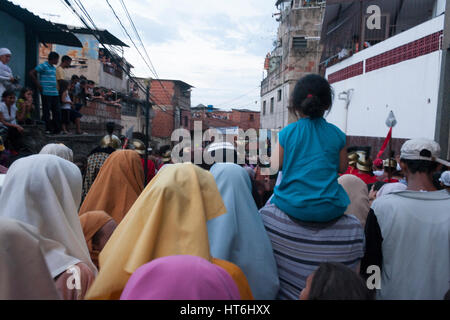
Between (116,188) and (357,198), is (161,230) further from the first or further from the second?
(357,198)

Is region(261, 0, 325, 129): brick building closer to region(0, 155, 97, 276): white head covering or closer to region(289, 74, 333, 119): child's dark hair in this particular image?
region(289, 74, 333, 119): child's dark hair

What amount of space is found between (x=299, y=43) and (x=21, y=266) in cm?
2290

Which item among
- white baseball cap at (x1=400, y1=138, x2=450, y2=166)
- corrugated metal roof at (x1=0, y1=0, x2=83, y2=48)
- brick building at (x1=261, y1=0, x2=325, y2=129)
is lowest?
white baseball cap at (x1=400, y1=138, x2=450, y2=166)

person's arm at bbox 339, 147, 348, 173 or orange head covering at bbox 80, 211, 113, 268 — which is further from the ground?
person's arm at bbox 339, 147, 348, 173

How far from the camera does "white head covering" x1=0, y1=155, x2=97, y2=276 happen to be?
1886mm

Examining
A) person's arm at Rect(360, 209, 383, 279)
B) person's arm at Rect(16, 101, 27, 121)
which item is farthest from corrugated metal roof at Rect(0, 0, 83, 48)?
person's arm at Rect(360, 209, 383, 279)

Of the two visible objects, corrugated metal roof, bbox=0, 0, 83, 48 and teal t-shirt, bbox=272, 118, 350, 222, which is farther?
corrugated metal roof, bbox=0, 0, 83, 48

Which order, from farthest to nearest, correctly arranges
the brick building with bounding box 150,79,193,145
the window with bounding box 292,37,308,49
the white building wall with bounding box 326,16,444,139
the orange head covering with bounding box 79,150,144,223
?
the brick building with bounding box 150,79,193,145 → the window with bounding box 292,37,308,49 → the white building wall with bounding box 326,16,444,139 → the orange head covering with bounding box 79,150,144,223

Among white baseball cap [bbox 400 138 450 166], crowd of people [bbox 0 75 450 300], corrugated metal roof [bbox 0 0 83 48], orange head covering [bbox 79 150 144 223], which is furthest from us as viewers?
corrugated metal roof [bbox 0 0 83 48]

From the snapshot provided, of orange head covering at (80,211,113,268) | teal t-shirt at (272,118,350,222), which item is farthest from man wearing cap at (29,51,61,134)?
teal t-shirt at (272,118,350,222)

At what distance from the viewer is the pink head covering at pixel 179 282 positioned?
1.13m

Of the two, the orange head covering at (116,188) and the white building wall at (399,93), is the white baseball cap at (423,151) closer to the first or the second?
the orange head covering at (116,188)

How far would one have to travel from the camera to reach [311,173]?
6.96ft

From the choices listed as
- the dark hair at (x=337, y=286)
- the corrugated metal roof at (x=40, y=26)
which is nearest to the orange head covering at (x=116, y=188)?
the dark hair at (x=337, y=286)
